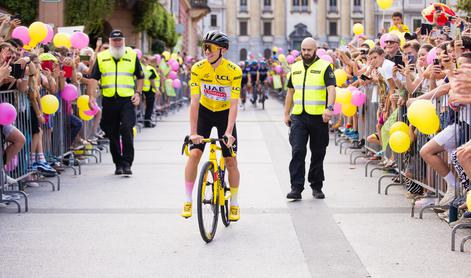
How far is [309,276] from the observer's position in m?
6.44

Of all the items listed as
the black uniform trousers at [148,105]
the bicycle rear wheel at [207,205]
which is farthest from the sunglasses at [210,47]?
the black uniform trousers at [148,105]

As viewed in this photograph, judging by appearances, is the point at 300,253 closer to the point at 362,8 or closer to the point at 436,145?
the point at 436,145

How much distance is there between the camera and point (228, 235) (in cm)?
809

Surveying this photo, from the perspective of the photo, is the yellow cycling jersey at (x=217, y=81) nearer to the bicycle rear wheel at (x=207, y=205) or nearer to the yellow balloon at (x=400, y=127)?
the bicycle rear wheel at (x=207, y=205)

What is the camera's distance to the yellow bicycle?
750 centimetres

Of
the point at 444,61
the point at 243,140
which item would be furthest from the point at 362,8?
Result: the point at 444,61

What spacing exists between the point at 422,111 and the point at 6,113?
A: 4.40m

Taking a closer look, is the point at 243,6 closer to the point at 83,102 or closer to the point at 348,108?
the point at 348,108

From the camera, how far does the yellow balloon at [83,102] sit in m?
13.7

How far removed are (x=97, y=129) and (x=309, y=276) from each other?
1039 centimetres

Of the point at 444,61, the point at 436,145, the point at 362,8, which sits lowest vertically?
the point at 436,145

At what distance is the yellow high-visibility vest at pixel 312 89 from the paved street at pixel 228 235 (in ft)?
3.55

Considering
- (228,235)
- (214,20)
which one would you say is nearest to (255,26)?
(214,20)

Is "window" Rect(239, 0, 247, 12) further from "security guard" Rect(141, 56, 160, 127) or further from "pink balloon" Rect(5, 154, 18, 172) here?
"pink balloon" Rect(5, 154, 18, 172)
